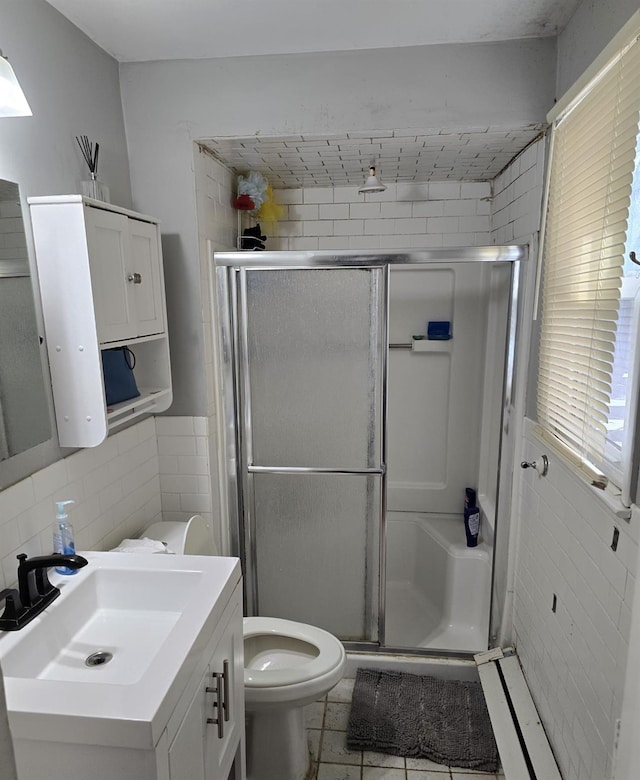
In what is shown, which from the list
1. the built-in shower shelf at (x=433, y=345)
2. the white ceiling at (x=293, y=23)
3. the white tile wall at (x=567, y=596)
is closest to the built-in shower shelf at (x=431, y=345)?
the built-in shower shelf at (x=433, y=345)

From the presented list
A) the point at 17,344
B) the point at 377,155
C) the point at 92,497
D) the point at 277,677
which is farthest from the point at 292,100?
the point at 277,677

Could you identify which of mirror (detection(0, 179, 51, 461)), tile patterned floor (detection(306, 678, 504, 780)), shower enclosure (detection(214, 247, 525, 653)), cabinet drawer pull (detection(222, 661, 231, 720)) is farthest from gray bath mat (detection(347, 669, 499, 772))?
mirror (detection(0, 179, 51, 461))

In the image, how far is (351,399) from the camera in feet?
7.13

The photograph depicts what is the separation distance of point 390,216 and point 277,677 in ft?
7.09

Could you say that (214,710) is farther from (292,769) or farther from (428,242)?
(428,242)

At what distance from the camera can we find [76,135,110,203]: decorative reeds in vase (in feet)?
5.22

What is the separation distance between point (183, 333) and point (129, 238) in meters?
0.49

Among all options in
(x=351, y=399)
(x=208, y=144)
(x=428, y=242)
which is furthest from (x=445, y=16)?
(x=351, y=399)

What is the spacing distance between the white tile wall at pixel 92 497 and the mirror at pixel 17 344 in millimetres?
137

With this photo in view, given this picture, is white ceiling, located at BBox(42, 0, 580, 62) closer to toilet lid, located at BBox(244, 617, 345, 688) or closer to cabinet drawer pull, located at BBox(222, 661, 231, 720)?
cabinet drawer pull, located at BBox(222, 661, 231, 720)

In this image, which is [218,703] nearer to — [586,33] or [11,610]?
[11,610]

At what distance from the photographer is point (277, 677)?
1.70 metres

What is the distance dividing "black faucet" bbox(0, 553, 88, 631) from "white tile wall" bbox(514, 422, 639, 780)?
1.28 m

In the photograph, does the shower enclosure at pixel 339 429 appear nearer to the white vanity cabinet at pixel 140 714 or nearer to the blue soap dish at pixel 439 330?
the blue soap dish at pixel 439 330
